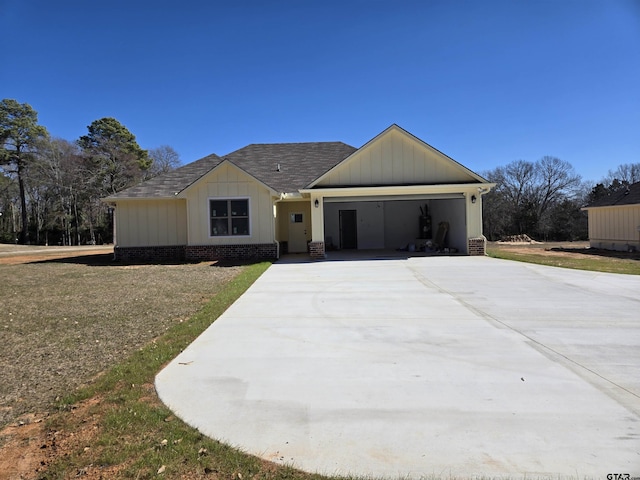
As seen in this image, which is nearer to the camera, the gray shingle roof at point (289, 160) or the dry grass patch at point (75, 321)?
the dry grass patch at point (75, 321)

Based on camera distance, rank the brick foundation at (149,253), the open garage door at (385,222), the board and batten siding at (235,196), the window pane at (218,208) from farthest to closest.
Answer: the open garage door at (385,222) → the brick foundation at (149,253) → the window pane at (218,208) → the board and batten siding at (235,196)

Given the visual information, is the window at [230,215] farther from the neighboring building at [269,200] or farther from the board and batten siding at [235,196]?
the board and batten siding at [235,196]

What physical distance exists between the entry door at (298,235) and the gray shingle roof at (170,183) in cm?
444

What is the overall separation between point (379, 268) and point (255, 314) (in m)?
6.37

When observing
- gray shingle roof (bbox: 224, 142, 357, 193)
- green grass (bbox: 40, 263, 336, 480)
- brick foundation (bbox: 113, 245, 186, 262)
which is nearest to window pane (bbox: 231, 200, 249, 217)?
gray shingle roof (bbox: 224, 142, 357, 193)

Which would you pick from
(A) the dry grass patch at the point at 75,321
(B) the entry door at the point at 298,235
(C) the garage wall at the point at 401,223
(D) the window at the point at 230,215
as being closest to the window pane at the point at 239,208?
(D) the window at the point at 230,215

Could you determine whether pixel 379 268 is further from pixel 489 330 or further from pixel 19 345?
pixel 19 345

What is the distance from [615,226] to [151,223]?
2363 centimetres

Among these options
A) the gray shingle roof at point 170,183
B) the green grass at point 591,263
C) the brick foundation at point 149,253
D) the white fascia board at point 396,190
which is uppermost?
the gray shingle roof at point 170,183

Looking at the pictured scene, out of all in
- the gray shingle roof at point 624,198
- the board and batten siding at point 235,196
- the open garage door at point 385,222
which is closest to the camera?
the board and batten siding at point 235,196

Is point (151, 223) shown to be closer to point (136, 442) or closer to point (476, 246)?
point (476, 246)

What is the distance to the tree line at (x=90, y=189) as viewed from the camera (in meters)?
40.4

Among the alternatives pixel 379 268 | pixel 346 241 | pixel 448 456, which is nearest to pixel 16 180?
pixel 346 241

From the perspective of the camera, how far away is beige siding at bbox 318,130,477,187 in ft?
53.3
